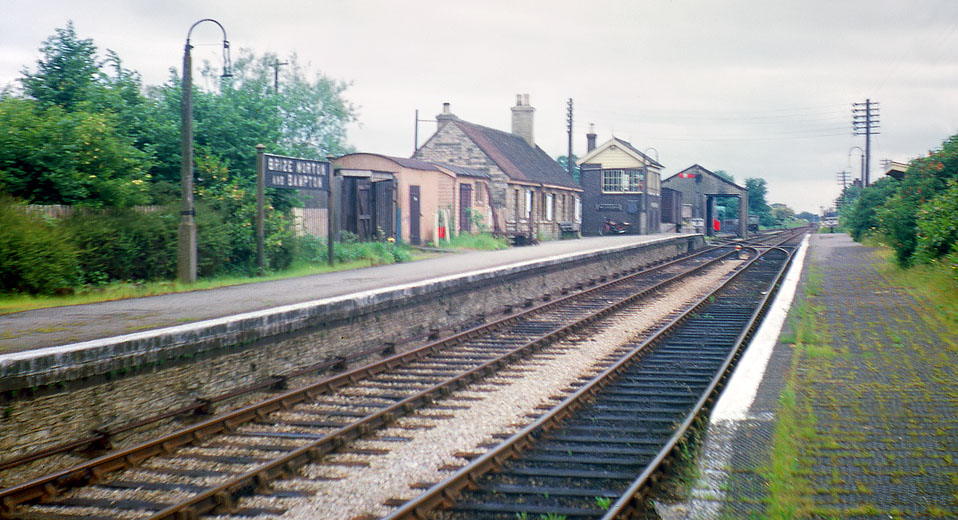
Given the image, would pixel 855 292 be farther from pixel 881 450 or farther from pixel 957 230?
pixel 881 450

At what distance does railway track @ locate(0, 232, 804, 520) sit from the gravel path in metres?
0.16

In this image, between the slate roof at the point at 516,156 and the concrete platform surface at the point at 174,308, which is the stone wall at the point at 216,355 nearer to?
the concrete platform surface at the point at 174,308

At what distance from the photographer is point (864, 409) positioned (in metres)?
7.07

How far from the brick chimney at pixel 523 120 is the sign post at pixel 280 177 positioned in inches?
1225

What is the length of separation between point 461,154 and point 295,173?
20.6 m

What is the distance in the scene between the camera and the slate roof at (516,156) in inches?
1447

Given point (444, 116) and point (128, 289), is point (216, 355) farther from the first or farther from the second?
point (444, 116)

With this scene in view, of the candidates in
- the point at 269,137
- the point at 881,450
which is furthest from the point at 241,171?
the point at 881,450

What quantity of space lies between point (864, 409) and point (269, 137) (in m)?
14.0

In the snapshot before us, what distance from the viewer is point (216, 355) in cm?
877

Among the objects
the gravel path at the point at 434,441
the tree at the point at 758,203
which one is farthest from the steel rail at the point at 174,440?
the tree at the point at 758,203

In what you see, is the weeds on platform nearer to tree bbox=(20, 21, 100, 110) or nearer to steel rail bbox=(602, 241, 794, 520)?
tree bbox=(20, 21, 100, 110)

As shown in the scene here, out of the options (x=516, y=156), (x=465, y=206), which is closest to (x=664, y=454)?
(x=465, y=206)

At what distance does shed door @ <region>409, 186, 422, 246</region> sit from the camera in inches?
1016
